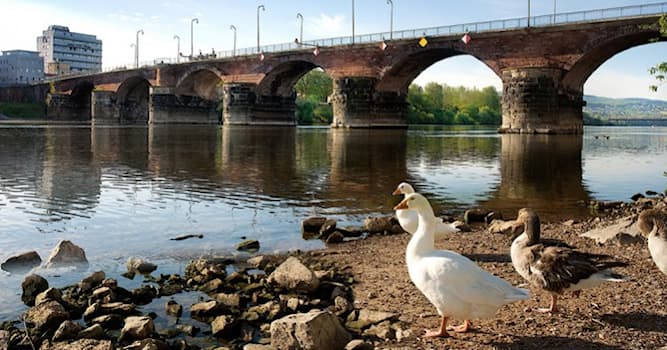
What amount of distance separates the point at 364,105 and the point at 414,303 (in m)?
56.2

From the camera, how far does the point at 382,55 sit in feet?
194

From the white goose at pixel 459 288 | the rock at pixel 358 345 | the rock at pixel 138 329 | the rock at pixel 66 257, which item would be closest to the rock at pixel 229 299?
the rock at pixel 138 329

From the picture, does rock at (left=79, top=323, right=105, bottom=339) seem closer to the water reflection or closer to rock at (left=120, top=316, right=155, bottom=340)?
rock at (left=120, top=316, right=155, bottom=340)

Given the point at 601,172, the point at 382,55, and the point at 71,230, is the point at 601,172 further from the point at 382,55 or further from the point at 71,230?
the point at 382,55

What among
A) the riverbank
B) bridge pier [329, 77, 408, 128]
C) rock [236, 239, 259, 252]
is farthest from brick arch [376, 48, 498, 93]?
the riverbank

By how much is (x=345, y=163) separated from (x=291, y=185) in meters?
7.62

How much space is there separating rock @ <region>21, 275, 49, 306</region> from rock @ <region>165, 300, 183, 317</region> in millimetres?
1730

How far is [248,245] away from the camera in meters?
10.1

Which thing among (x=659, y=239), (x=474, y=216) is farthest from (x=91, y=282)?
(x=474, y=216)

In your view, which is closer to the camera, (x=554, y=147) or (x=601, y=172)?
(x=601, y=172)

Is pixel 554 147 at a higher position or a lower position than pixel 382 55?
lower

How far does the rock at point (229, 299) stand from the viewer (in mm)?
6840

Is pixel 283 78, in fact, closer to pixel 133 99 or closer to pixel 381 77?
pixel 381 77

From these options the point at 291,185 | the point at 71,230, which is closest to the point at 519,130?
the point at 291,185
